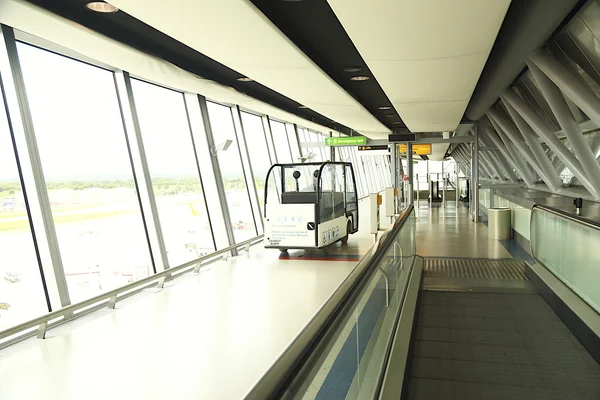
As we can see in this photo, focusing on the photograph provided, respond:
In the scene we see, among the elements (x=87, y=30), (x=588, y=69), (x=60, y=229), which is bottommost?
(x=60, y=229)

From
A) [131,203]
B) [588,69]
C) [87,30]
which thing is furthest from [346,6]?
[131,203]

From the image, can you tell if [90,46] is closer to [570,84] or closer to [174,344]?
[174,344]

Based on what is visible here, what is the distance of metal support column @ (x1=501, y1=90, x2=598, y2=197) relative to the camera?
9219 millimetres

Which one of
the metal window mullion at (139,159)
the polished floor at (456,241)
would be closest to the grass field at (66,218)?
the metal window mullion at (139,159)

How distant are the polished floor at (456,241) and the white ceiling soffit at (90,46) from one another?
5.64 metres

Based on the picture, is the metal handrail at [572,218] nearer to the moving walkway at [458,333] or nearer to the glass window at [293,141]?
the moving walkway at [458,333]

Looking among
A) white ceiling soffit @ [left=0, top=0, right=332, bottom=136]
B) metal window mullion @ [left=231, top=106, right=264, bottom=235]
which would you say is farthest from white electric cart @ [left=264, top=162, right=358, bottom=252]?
white ceiling soffit @ [left=0, top=0, right=332, bottom=136]

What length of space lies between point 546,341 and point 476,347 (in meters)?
0.67

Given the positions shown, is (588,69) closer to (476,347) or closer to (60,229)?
(476,347)

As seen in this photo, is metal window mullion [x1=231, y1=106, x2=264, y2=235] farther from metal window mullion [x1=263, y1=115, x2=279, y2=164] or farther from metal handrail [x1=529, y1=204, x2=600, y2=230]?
metal handrail [x1=529, y1=204, x2=600, y2=230]

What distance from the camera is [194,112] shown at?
11312mm

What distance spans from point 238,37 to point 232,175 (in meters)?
7.64

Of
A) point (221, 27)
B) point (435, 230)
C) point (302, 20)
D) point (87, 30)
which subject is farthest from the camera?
point (435, 230)

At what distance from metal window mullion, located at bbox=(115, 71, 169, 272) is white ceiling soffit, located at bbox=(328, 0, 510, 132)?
4566mm
